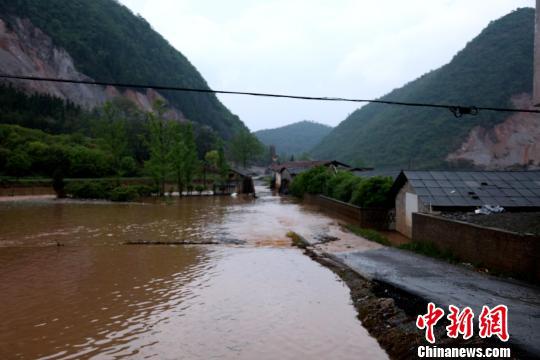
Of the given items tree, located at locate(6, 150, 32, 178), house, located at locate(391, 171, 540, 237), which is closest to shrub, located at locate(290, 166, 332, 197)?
house, located at locate(391, 171, 540, 237)

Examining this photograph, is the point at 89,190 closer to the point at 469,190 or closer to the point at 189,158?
the point at 189,158

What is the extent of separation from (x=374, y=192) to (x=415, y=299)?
16.4m

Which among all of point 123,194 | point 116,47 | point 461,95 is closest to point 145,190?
point 123,194

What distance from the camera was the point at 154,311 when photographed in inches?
371

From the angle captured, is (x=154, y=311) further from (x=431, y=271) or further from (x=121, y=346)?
(x=431, y=271)

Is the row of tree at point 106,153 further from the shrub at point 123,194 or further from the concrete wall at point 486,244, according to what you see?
the concrete wall at point 486,244

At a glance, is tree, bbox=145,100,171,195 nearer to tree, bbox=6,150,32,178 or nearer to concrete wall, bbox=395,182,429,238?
tree, bbox=6,150,32,178

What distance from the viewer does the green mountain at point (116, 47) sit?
335 feet

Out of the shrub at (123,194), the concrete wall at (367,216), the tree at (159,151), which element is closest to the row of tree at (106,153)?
the tree at (159,151)

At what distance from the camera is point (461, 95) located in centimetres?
7794

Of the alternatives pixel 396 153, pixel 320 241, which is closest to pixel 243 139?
pixel 396 153

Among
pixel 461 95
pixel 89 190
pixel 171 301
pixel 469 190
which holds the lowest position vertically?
pixel 171 301

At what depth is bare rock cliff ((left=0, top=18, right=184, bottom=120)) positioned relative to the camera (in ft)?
265

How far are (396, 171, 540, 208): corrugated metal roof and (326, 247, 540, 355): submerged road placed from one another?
14.8ft
